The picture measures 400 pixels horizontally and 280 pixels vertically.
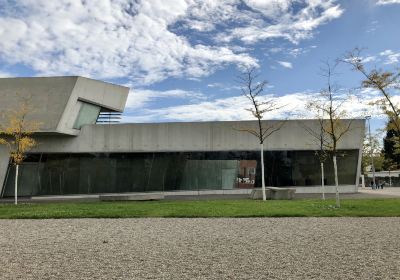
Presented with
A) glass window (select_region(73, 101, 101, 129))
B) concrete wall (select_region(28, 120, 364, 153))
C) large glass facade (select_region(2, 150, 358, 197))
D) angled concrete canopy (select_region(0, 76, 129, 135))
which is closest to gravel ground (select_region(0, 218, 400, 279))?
angled concrete canopy (select_region(0, 76, 129, 135))

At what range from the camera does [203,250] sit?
356 inches

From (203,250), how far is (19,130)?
19.5 metres

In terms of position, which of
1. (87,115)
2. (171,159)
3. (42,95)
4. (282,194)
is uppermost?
(42,95)

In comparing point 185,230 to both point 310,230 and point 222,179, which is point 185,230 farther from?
point 222,179

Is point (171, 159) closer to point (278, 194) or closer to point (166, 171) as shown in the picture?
point (166, 171)

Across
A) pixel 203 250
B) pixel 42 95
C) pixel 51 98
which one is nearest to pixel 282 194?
pixel 203 250

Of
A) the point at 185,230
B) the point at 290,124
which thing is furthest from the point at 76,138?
the point at 185,230

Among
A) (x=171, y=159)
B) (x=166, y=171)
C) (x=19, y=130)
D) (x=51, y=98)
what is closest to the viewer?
(x=19, y=130)

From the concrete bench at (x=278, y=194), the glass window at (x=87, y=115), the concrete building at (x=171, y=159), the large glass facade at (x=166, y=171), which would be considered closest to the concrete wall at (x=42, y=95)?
the concrete building at (x=171, y=159)

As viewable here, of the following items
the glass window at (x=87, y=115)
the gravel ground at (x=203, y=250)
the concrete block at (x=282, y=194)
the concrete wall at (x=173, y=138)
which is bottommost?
the gravel ground at (x=203, y=250)

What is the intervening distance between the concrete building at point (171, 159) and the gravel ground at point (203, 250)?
57.7ft

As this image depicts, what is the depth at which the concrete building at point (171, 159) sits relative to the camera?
32.0 metres

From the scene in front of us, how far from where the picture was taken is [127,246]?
381 inches

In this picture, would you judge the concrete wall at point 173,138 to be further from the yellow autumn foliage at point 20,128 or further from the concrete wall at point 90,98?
the yellow autumn foliage at point 20,128
